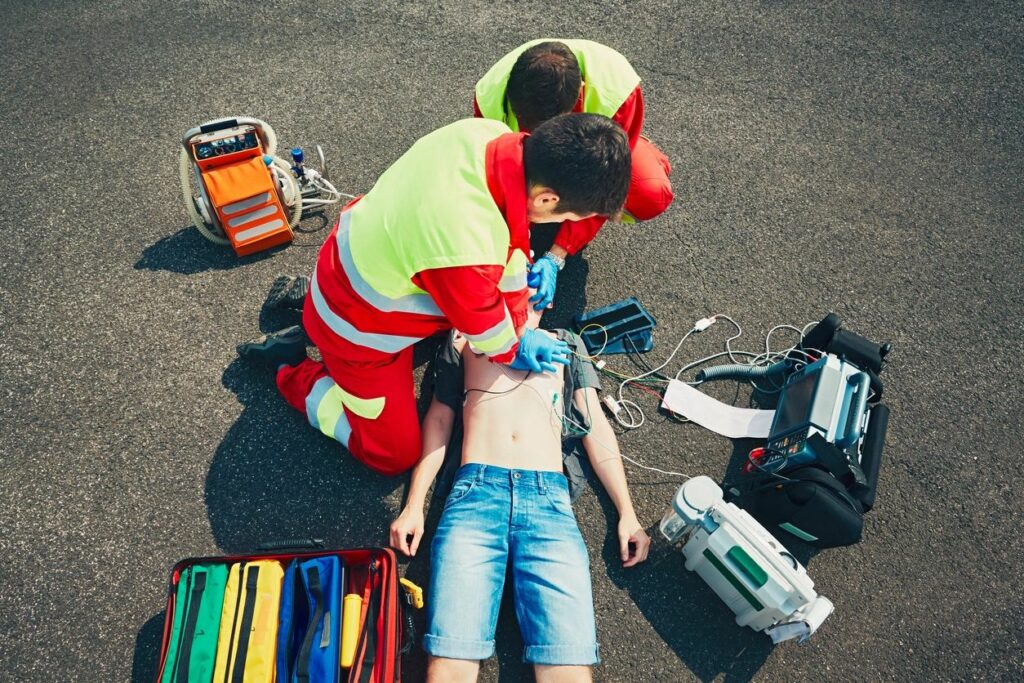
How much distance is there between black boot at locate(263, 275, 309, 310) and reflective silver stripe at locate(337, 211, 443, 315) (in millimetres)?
891

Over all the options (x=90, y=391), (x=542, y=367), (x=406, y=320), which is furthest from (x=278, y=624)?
A: (x=90, y=391)

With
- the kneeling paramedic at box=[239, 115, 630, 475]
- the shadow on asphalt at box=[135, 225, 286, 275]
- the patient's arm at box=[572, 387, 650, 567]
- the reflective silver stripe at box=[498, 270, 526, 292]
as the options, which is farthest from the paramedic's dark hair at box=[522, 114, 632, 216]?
the shadow on asphalt at box=[135, 225, 286, 275]

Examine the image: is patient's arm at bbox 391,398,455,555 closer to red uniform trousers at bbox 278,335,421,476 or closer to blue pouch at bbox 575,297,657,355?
red uniform trousers at bbox 278,335,421,476

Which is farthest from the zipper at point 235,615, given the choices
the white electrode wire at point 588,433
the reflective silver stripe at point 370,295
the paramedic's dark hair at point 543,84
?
the paramedic's dark hair at point 543,84

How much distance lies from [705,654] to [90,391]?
2.82m

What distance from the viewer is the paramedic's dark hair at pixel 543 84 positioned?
244 cm

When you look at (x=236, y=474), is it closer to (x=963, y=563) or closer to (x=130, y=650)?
(x=130, y=650)

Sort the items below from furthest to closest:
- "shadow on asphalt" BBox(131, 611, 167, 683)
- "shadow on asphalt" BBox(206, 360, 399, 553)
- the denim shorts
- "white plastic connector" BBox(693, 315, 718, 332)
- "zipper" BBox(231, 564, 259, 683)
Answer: "white plastic connector" BBox(693, 315, 718, 332) → "shadow on asphalt" BBox(206, 360, 399, 553) → "shadow on asphalt" BBox(131, 611, 167, 683) → the denim shorts → "zipper" BBox(231, 564, 259, 683)

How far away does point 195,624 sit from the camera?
2.01 m

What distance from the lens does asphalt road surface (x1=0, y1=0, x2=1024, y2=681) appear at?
94.9 inches

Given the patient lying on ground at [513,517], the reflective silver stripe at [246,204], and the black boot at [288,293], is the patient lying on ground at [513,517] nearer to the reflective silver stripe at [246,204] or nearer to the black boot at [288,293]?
the black boot at [288,293]

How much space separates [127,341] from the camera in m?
2.88

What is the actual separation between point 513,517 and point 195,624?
1.10m

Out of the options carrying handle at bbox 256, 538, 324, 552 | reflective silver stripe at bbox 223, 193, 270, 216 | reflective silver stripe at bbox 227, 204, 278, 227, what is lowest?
carrying handle at bbox 256, 538, 324, 552
